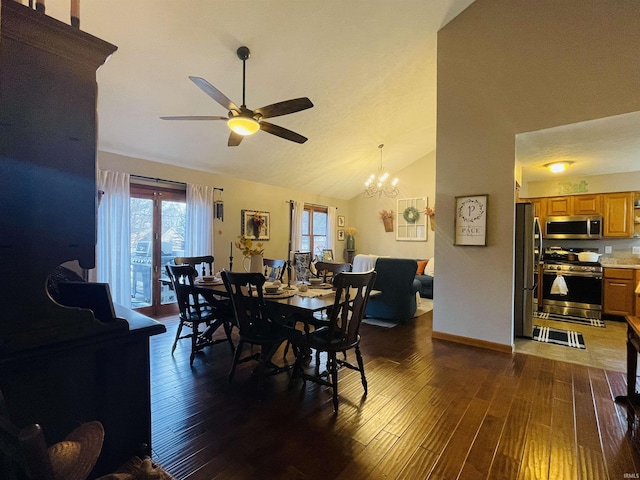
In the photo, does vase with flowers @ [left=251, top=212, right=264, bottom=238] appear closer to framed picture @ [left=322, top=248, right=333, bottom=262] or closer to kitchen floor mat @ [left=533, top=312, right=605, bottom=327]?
framed picture @ [left=322, top=248, right=333, bottom=262]

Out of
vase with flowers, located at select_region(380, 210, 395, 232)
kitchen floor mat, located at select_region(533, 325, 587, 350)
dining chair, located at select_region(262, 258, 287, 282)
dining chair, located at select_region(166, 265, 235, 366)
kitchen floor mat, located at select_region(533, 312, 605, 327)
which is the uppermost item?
vase with flowers, located at select_region(380, 210, 395, 232)

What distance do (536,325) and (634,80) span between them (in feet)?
10.5

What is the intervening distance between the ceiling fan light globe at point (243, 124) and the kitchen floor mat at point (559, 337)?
4.23 m

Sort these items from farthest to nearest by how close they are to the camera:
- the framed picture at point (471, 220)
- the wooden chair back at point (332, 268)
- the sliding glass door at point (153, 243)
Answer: the sliding glass door at point (153, 243) < the framed picture at point (471, 220) < the wooden chair back at point (332, 268)

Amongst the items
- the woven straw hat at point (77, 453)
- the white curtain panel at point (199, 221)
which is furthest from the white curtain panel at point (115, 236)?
the woven straw hat at point (77, 453)

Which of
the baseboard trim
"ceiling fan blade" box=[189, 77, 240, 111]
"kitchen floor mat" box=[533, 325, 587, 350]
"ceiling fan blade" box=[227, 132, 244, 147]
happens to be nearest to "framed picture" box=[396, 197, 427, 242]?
"kitchen floor mat" box=[533, 325, 587, 350]

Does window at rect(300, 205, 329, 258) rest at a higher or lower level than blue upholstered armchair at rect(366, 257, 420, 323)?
higher

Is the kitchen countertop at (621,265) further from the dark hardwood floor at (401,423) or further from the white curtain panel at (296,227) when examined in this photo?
the white curtain panel at (296,227)

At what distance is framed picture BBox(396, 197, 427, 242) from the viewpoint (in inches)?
304

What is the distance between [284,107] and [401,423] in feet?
8.94

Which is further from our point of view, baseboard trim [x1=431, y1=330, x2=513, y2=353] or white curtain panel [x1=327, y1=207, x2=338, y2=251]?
white curtain panel [x1=327, y1=207, x2=338, y2=251]

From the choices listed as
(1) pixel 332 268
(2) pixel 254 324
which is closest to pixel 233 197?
(1) pixel 332 268

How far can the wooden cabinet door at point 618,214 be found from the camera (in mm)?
4793

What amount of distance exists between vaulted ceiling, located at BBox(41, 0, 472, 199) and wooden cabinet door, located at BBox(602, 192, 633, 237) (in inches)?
127
